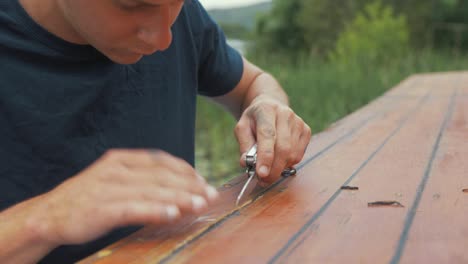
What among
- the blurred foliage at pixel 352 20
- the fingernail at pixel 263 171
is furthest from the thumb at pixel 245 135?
the blurred foliage at pixel 352 20

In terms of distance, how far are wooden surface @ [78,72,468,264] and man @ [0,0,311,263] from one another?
57 millimetres

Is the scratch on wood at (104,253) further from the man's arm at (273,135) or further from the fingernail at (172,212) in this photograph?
the man's arm at (273,135)

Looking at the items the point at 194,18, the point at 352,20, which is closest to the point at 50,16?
the point at 194,18

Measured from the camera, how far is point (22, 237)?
0.96 metres

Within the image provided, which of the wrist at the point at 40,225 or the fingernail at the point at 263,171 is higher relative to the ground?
the wrist at the point at 40,225

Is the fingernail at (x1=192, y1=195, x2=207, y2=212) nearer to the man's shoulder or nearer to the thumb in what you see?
the thumb

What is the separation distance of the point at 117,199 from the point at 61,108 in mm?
525

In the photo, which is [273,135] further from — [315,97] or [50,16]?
[315,97]

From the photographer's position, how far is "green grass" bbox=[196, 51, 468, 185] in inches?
179

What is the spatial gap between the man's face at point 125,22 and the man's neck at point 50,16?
11 centimetres

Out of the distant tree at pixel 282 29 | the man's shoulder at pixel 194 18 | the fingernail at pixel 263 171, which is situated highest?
the man's shoulder at pixel 194 18

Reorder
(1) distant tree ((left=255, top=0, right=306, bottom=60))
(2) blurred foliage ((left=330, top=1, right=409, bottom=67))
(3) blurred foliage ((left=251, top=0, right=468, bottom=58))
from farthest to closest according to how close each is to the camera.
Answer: (1) distant tree ((left=255, top=0, right=306, bottom=60))
(3) blurred foliage ((left=251, top=0, right=468, bottom=58))
(2) blurred foliage ((left=330, top=1, right=409, bottom=67))

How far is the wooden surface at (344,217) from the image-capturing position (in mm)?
901

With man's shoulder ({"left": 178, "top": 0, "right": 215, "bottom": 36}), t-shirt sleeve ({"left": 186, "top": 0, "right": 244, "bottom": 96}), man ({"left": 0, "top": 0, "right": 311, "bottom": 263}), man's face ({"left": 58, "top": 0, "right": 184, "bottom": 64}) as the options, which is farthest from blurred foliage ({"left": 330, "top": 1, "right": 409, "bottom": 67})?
man's face ({"left": 58, "top": 0, "right": 184, "bottom": 64})
